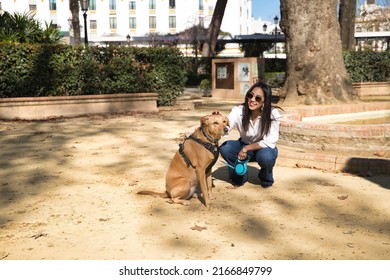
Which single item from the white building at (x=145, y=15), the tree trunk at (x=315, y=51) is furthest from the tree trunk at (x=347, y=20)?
the white building at (x=145, y=15)

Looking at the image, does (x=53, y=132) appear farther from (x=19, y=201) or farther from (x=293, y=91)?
(x=293, y=91)

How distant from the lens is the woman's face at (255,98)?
505 centimetres

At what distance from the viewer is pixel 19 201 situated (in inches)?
202

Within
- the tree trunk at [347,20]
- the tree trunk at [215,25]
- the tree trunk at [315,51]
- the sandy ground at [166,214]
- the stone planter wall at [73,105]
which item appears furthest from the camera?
the tree trunk at [215,25]

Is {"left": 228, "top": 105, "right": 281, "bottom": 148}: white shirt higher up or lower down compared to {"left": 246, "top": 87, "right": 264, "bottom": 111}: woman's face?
lower down

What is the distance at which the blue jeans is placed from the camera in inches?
207

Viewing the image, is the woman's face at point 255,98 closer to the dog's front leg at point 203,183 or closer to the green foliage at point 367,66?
the dog's front leg at point 203,183

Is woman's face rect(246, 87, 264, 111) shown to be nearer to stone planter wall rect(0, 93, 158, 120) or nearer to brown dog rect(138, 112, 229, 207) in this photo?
brown dog rect(138, 112, 229, 207)

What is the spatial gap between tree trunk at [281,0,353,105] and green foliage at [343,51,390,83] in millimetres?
8020

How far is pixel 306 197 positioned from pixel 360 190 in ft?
2.57

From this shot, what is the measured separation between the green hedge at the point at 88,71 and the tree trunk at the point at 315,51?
12.7 feet

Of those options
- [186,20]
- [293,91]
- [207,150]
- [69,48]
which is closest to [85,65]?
[69,48]

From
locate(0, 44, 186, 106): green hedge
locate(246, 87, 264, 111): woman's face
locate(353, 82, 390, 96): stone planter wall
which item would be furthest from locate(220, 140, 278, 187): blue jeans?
locate(353, 82, 390, 96): stone planter wall

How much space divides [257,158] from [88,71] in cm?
938
